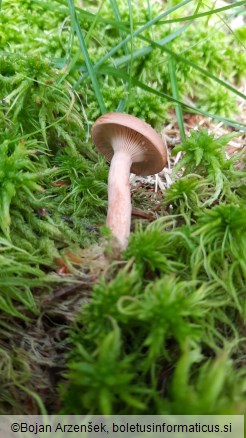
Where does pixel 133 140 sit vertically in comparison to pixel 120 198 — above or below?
above

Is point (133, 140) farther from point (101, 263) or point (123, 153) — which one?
point (101, 263)

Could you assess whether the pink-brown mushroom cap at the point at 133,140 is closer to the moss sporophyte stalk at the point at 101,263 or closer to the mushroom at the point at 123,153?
the mushroom at the point at 123,153

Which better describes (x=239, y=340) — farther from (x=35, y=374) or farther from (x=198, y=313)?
(x=35, y=374)

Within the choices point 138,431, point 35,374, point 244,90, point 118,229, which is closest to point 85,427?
point 138,431

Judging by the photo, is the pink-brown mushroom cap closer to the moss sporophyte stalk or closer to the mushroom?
the mushroom

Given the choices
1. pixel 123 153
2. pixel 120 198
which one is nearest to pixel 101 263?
pixel 120 198

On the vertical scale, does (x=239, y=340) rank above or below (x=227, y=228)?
below

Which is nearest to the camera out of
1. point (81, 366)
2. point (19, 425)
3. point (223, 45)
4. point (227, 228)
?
point (81, 366)

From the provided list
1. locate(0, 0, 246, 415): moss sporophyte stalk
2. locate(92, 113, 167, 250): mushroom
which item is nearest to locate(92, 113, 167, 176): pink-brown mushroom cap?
locate(92, 113, 167, 250): mushroom
